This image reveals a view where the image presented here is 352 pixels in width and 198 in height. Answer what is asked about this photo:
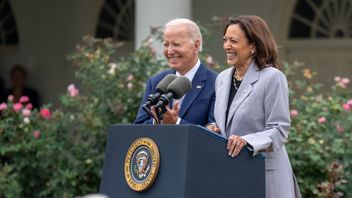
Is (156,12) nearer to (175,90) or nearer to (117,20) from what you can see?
(117,20)

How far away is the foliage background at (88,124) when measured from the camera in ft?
25.0

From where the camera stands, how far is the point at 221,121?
182 inches

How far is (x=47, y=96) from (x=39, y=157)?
7134mm

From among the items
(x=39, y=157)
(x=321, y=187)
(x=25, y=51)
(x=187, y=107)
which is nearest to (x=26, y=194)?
(x=39, y=157)

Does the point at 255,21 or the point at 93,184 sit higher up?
the point at 255,21

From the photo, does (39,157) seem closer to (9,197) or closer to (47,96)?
(9,197)

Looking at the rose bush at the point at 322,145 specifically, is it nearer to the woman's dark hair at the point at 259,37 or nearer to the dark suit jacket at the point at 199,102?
the dark suit jacket at the point at 199,102

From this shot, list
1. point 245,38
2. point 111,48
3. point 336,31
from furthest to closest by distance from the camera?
point 336,31 < point 111,48 < point 245,38

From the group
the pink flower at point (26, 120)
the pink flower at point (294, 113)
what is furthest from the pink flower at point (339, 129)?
the pink flower at point (26, 120)

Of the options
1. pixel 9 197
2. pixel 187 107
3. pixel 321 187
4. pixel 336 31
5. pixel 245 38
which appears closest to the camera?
pixel 245 38

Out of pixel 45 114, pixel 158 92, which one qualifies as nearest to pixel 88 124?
pixel 45 114

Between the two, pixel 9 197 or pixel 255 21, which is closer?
pixel 255 21

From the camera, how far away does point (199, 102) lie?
16.4 feet

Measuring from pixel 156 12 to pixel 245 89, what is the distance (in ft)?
18.6
